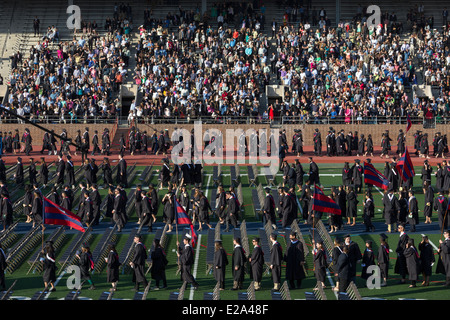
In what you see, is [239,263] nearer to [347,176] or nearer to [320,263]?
[320,263]

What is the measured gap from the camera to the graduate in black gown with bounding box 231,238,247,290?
1977cm

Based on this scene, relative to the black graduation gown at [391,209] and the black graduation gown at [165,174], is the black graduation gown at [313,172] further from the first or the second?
the black graduation gown at [391,209]

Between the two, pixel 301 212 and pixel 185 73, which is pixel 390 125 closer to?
pixel 185 73

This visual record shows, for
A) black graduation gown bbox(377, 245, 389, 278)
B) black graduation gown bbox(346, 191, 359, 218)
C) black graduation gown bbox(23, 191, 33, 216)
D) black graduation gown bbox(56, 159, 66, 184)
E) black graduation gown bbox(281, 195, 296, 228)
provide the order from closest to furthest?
black graduation gown bbox(377, 245, 389, 278) < black graduation gown bbox(281, 195, 296, 228) < black graduation gown bbox(346, 191, 359, 218) < black graduation gown bbox(23, 191, 33, 216) < black graduation gown bbox(56, 159, 66, 184)

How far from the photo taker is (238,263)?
19766 mm

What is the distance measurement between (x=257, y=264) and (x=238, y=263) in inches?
17.6

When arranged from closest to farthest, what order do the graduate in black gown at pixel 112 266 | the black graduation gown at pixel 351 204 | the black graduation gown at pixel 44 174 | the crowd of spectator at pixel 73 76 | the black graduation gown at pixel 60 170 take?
the graduate in black gown at pixel 112 266, the black graduation gown at pixel 351 204, the black graduation gown at pixel 44 174, the black graduation gown at pixel 60 170, the crowd of spectator at pixel 73 76

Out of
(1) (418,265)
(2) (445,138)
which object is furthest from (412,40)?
(1) (418,265)

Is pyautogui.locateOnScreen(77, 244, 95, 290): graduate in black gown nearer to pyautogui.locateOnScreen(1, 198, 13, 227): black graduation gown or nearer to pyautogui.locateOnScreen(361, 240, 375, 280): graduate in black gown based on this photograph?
pyautogui.locateOnScreen(1, 198, 13, 227): black graduation gown

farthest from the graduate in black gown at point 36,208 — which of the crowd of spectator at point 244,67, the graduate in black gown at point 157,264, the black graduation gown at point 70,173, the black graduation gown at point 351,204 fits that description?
the crowd of spectator at point 244,67

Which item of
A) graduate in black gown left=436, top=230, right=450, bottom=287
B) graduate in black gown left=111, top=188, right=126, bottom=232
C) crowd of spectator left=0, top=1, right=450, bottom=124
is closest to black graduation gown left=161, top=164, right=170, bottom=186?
graduate in black gown left=111, top=188, right=126, bottom=232

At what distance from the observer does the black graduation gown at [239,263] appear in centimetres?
1977

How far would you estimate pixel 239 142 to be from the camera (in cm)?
3803

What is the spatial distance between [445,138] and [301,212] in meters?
13.7
